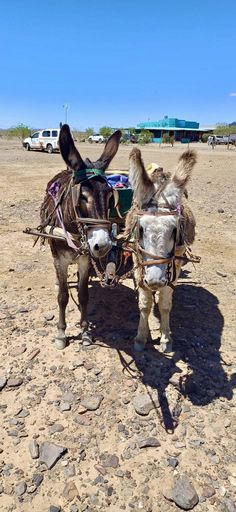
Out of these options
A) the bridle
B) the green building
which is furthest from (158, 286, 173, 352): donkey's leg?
the green building

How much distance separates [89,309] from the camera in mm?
5316

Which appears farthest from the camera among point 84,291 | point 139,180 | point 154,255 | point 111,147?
point 84,291

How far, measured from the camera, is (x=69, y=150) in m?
3.55

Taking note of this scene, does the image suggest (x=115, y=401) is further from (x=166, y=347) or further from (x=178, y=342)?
(x=178, y=342)

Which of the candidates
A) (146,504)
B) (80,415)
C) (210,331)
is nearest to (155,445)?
(146,504)

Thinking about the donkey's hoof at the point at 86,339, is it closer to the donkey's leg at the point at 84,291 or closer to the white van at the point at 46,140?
the donkey's leg at the point at 84,291

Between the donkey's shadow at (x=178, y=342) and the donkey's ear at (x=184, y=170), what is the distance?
2062mm

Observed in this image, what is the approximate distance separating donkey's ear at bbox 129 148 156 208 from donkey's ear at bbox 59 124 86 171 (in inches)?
22.5

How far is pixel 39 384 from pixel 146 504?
1643 mm

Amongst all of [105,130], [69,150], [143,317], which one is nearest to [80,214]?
[69,150]

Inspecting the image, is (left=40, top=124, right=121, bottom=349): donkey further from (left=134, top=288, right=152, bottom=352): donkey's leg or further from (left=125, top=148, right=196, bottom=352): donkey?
(left=134, top=288, right=152, bottom=352): donkey's leg

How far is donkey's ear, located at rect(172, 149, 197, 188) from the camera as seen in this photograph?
3457 mm

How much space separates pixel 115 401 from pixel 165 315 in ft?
3.92

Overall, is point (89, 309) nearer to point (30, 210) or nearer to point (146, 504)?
point (146, 504)
